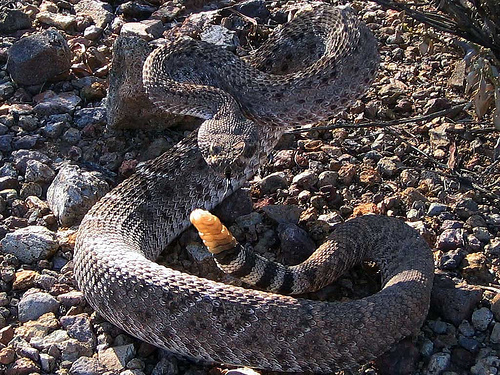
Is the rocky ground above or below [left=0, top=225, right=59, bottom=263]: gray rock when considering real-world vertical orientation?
above

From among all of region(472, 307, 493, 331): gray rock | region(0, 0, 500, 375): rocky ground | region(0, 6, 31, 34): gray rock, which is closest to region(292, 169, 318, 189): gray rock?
region(0, 0, 500, 375): rocky ground

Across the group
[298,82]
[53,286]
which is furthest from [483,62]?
[53,286]

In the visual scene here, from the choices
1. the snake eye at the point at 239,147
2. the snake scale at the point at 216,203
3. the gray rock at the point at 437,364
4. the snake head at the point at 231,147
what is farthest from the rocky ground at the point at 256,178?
the snake eye at the point at 239,147

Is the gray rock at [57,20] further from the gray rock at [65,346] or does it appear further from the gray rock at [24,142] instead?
the gray rock at [65,346]

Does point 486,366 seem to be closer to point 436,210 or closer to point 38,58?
point 436,210

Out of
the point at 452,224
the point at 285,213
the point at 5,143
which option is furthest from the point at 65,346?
the point at 452,224

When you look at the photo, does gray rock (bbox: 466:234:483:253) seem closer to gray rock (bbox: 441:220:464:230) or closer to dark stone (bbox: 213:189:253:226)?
gray rock (bbox: 441:220:464:230)

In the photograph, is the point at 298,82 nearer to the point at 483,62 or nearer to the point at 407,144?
the point at 407,144
